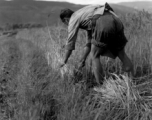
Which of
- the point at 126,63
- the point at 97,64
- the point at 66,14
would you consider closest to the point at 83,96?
the point at 97,64

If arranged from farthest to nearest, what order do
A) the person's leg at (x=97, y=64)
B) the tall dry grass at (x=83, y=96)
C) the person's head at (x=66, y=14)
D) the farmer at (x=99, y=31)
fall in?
the person's head at (x=66, y=14), the person's leg at (x=97, y=64), the farmer at (x=99, y=31), the tall dry grass at (x=83, y=96)

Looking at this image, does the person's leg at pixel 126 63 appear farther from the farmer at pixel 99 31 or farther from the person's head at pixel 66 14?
the person's head at pixel 66 14

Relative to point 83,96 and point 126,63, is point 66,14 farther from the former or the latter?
point 83,96

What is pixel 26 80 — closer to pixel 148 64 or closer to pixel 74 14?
pixel 74 14

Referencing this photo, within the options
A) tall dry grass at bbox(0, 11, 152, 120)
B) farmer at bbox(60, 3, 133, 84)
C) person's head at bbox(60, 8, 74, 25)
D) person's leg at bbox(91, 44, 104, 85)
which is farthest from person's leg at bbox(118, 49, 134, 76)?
person's head at bbox(60, 8, 74, 25)

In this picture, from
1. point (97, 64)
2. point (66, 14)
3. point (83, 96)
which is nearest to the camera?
point (83, 96)

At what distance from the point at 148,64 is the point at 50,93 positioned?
1.71 m

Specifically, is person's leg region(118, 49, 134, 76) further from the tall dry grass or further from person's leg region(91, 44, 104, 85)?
person's leg region(91, 44, 104, 85)

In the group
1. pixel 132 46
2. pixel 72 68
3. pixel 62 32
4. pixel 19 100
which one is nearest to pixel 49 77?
pixel 72 68

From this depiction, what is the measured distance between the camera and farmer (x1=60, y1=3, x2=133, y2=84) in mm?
3145

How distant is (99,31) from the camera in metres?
3.15

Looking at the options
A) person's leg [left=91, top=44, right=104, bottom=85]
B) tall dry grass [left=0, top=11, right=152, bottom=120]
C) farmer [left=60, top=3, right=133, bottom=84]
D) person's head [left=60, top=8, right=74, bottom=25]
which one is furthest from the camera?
person's head [left=60, top=8, right=74, bottom=25]

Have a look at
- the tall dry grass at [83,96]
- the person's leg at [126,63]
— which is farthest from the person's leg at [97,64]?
the person's leg at [126,63]

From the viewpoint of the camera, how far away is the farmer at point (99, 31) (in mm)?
3145
